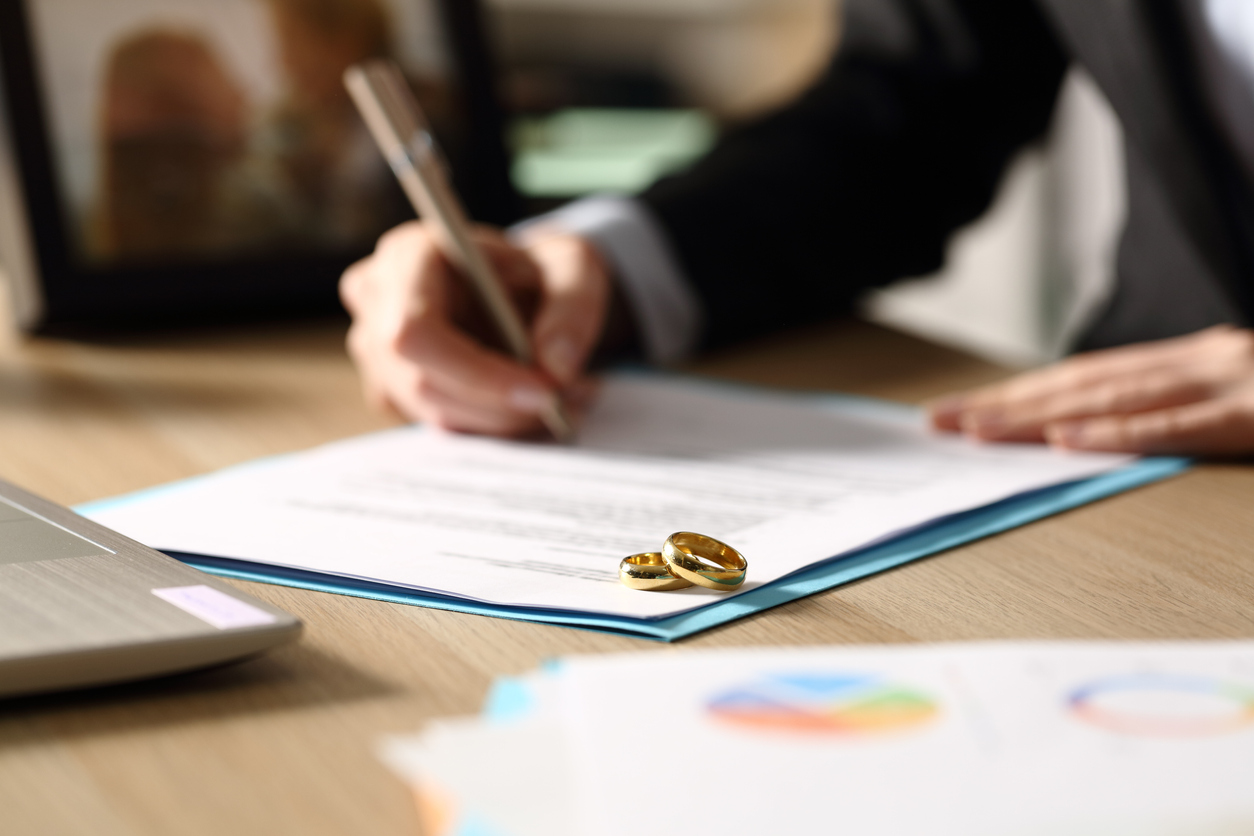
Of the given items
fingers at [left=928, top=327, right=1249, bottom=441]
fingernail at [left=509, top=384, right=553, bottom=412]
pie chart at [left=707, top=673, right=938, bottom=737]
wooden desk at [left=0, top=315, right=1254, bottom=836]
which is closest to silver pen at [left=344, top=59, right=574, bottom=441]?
fingernail at [left=509, top=384, right=553, bottom=412]

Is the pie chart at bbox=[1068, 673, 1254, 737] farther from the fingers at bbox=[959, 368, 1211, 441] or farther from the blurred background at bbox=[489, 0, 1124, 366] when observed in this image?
the blurred background at bbox=[489, 0, 1124, 366]

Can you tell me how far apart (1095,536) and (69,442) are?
20.7 inches

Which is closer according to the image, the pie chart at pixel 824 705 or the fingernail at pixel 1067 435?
the pie chart at pixel 824 705

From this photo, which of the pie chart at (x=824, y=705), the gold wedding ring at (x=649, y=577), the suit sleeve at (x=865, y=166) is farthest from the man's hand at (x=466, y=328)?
the pie chart at (x=824, y=705)

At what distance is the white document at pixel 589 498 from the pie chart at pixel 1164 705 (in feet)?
0.45

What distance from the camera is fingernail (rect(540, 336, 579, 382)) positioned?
681 mm

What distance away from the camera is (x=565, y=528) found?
479 mm

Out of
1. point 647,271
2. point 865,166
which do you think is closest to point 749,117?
point 865,166

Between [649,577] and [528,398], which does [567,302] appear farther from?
[649,577]

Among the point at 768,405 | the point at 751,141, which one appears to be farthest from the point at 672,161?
the point at 768,405

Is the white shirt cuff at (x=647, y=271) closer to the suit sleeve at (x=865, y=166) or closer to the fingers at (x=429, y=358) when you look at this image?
the suit sleeve at (x=865, y=166)

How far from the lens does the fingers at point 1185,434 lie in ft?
1.94

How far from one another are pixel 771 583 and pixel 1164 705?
150mm

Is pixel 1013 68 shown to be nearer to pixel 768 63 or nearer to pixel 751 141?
pixel 751 141
